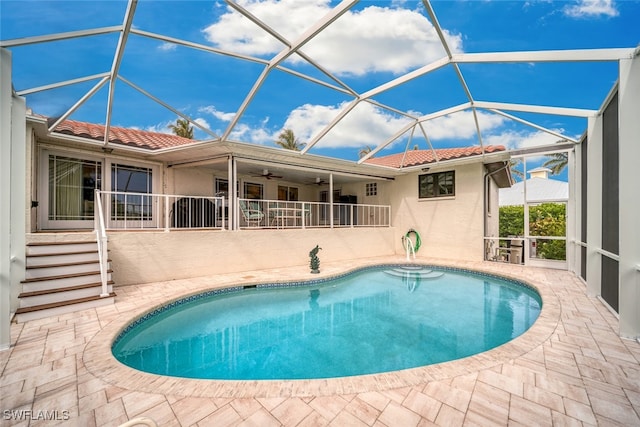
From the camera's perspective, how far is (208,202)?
10266mm

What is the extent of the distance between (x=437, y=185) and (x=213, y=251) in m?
9.28

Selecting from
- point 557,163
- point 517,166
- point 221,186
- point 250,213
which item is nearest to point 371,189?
point 250,213

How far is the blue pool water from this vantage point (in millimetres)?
3867

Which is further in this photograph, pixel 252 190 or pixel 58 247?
pixel 252 190

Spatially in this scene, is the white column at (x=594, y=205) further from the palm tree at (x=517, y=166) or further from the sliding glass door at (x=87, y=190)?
the sliding glass door at (x=87, y=190)

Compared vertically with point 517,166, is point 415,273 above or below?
below

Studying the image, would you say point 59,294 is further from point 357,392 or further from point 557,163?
point 557,163

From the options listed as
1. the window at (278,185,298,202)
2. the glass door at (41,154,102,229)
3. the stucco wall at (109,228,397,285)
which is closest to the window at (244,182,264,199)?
the window at (278,185,298,202)

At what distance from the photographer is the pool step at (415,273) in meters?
8.86

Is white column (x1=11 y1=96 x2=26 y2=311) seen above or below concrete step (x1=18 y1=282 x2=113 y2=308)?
above

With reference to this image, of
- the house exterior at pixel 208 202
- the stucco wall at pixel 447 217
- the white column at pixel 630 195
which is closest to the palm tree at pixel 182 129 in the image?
the house exterior at pixel 208 202

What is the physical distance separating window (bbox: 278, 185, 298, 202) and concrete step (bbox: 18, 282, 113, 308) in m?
9.11

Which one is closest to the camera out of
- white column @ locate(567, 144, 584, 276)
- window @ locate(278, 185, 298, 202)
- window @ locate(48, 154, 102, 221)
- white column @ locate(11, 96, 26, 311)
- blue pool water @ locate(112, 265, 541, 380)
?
blue pool water @ locate(112, 265, 541, 380)

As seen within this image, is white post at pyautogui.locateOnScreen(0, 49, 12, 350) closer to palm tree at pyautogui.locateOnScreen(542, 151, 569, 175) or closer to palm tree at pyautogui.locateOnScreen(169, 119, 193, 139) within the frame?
palm tree at pyautogui.locateOnScreen(169, 119, 193, 139)
